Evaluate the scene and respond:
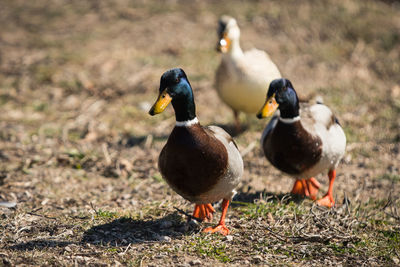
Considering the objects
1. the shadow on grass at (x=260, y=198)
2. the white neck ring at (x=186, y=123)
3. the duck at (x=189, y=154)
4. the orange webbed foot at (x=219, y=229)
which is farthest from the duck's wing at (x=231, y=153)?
the shadow on grass at (x=260, y=198)

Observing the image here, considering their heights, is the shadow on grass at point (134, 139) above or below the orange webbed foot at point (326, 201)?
below

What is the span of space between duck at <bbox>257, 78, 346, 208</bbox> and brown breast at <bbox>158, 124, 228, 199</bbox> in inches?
30.4

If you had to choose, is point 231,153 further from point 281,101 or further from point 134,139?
point 134,139

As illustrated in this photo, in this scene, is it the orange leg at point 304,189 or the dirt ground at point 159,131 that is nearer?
the dirt ground at point 159,131

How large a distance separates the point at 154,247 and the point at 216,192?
0.53 meters

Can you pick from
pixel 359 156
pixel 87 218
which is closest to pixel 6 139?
pixel 87 218

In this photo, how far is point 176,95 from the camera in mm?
3377

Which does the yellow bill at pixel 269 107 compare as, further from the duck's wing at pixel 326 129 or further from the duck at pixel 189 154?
the duck at pixel 189 154

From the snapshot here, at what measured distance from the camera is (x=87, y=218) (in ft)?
12.3

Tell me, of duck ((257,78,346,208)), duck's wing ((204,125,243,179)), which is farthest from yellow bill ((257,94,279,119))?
duck's wing ((204,125,243,179))

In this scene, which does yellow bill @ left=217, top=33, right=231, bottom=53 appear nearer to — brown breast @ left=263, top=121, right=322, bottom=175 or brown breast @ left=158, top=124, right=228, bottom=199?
brown breast @ left=263, top=121, right=322, bottom=175

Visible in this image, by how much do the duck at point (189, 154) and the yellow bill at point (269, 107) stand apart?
26.0 inches

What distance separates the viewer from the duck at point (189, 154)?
3.31 m

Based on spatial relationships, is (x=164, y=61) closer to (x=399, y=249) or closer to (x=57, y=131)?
(x=57, y=131)
